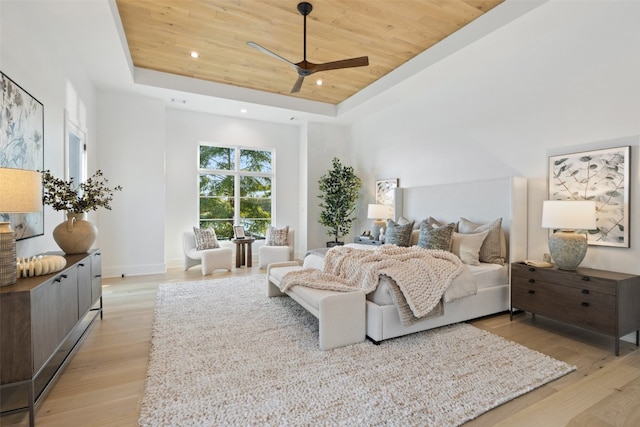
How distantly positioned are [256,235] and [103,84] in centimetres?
393

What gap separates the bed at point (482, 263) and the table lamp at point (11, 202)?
2452mm

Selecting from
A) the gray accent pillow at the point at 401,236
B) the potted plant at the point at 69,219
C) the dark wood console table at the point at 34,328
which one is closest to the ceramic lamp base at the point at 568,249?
the gray accent pillow at the point at 401,236

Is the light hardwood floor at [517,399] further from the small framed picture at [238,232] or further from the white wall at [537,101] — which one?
the small framed picture at [238,232]

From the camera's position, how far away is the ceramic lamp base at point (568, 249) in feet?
9.31

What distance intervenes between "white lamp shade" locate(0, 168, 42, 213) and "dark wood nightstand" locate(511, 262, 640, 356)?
4.11 m

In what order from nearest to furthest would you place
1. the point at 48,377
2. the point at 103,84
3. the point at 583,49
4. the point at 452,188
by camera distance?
the point at 48,377 < the point at 583,49 < the point at 452,188 < the point at 103,84

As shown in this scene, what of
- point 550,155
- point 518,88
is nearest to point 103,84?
point 518,88

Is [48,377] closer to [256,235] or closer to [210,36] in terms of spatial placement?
[210,36]

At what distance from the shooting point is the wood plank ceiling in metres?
3.25

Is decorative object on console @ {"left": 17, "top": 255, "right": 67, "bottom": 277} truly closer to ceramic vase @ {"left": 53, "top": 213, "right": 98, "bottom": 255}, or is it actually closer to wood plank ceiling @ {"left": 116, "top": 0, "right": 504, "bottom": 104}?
ceramic vase @ {"left": 53, "top": 213, "right": 98, "bottom": 255}

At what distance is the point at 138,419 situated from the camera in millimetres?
1719

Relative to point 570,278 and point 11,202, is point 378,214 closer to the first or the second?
point 570,278

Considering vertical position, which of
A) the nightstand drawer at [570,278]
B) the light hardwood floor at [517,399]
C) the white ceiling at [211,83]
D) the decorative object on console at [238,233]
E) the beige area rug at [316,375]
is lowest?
the light hardwood floor at [517,399]

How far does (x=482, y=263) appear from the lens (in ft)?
11.8
